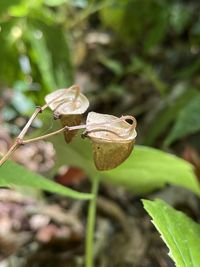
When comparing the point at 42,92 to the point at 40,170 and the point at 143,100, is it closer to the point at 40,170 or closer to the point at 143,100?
the point at 40,170

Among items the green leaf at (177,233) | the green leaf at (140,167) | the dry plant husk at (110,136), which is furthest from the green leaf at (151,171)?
the dry plant husk at (110,136)

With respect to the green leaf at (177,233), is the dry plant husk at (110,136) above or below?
above

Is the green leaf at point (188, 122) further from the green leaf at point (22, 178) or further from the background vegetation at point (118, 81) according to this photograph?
the green leaf at point (22, 178)

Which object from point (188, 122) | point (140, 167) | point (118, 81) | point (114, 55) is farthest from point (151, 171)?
point (114, 55)

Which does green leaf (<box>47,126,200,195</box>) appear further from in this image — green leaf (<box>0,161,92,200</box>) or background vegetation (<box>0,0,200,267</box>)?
green leaf (<box>0,161,92,200</box>)

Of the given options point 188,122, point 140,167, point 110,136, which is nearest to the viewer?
point 110,136

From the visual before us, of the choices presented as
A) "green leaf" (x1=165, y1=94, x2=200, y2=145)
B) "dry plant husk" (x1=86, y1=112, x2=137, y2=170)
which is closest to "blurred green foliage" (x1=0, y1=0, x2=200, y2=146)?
"green leaf" (x1=165, y1=94, x2=200, y2=145)

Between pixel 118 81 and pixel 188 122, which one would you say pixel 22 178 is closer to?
pixel 188 122
